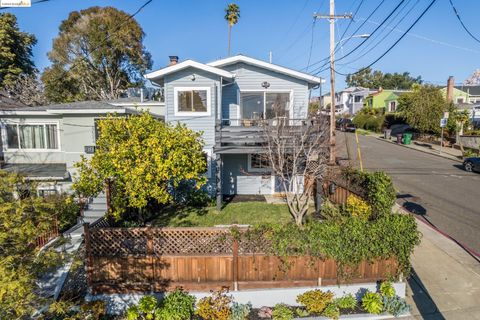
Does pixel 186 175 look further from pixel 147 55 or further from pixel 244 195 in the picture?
pixel 147 55

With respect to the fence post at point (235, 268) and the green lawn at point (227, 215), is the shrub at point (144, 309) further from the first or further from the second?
the green lawn at point (227, 215)

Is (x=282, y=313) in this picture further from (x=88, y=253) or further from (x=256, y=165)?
(x=256, y=165)

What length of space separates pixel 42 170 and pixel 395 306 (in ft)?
54.0

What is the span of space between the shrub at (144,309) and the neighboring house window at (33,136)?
12847 mm

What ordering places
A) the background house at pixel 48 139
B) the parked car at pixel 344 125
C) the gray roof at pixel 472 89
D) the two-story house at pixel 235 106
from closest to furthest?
the two-story house at pixel 235 106 → the background house at pixel 48 139 → the parked car at pixel 344 125 → the gray roof at pixel 472 89

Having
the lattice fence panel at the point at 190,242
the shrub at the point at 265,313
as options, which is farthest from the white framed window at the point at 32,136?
the shrub at the point at 265,313

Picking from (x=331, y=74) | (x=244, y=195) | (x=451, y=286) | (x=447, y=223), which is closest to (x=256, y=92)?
(x=331, y=74)

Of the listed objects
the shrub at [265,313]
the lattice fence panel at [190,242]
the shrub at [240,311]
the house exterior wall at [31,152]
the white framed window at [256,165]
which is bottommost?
the shrub at [265,313]

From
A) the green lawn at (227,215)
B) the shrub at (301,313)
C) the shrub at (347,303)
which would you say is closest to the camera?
the shrub at (301,313)

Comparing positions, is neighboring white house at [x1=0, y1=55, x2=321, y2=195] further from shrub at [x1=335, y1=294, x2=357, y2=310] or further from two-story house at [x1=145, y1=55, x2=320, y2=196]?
shrub at [x1=335, y1=294, x2=357, y2=310]

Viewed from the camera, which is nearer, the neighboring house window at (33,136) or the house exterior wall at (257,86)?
the house exterior wall at (257,86)

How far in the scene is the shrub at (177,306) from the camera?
280 inches

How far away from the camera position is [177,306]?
729cm

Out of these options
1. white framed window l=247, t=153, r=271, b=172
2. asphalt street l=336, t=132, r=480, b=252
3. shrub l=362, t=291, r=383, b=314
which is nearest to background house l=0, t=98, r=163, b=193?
white framed window l=247, t=153, r=271, b=172
